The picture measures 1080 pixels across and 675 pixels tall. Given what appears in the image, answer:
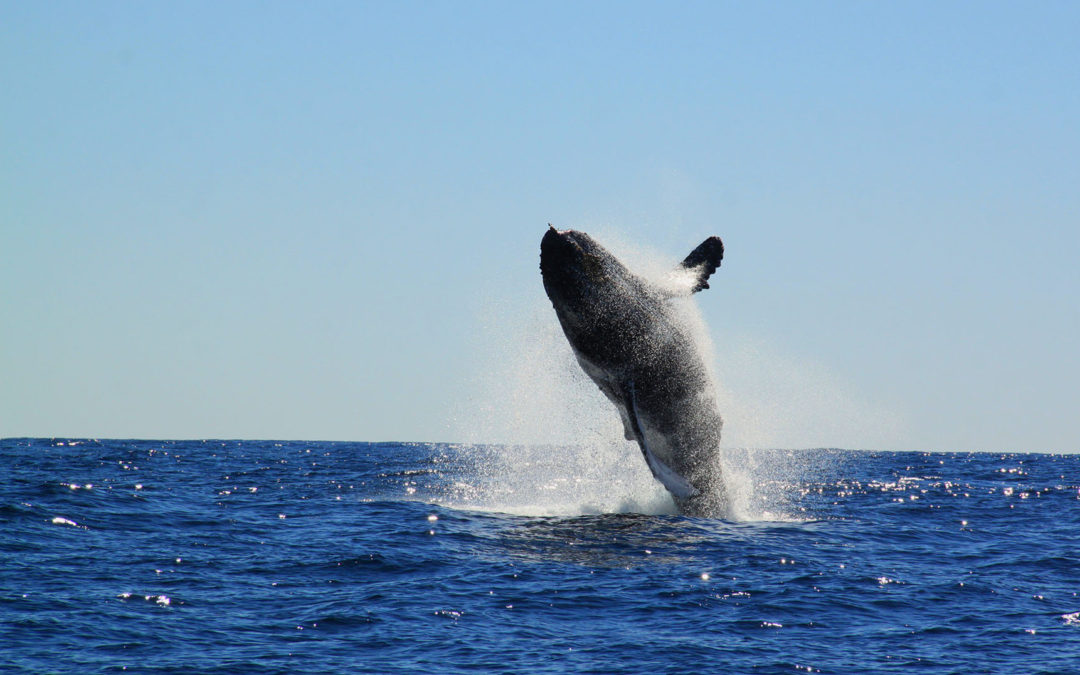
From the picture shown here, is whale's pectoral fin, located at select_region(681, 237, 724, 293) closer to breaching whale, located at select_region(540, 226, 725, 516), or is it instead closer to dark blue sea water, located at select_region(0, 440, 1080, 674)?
breaching whale, located at select_region(540, 226, 725, 516)

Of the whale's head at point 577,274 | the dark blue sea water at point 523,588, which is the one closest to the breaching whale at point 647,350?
the whale's head at point 577,274

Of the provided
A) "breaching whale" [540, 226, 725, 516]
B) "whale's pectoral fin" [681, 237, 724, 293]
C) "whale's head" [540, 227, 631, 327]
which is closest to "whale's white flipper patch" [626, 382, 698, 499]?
"breaching whale" [540, 226, 725, 516]

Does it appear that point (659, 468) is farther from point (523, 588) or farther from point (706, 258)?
point (523, 588)

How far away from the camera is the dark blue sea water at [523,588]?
10.1 meters

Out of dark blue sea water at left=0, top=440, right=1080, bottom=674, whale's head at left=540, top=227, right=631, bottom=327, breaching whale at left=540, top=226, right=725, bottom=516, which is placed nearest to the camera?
dark blue sea water at left=0, top=440, right=1080, bottom=674

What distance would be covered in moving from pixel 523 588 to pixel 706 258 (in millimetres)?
6178

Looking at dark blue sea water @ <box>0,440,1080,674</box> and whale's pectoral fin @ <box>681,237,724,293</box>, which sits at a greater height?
whale's pectoral fin @ <box>681,237,724,293</box>

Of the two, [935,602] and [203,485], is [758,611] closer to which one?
[935,602]

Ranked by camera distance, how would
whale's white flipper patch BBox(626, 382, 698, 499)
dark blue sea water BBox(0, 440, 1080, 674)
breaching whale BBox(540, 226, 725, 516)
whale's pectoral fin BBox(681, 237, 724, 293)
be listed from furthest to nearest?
1. whale's pectoral fin BBox(681, 237, 724, 293)
2. whale's white flipper patch BBox(626, 382, 698, 499)
3. breaching whale BBox(540, 226, 725, 516)
4. dark blue sea water BBox(0, 440, 1080, 674)

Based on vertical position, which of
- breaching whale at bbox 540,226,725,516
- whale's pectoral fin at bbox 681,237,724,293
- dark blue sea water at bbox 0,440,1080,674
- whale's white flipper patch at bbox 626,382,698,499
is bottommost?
dark blue sea water at bbox 0,440,1080,674

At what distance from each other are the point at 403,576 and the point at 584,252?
482cm

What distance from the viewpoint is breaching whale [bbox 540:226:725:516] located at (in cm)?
1394

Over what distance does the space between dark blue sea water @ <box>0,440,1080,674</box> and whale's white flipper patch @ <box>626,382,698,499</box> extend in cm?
56

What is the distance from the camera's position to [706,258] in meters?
16.1
